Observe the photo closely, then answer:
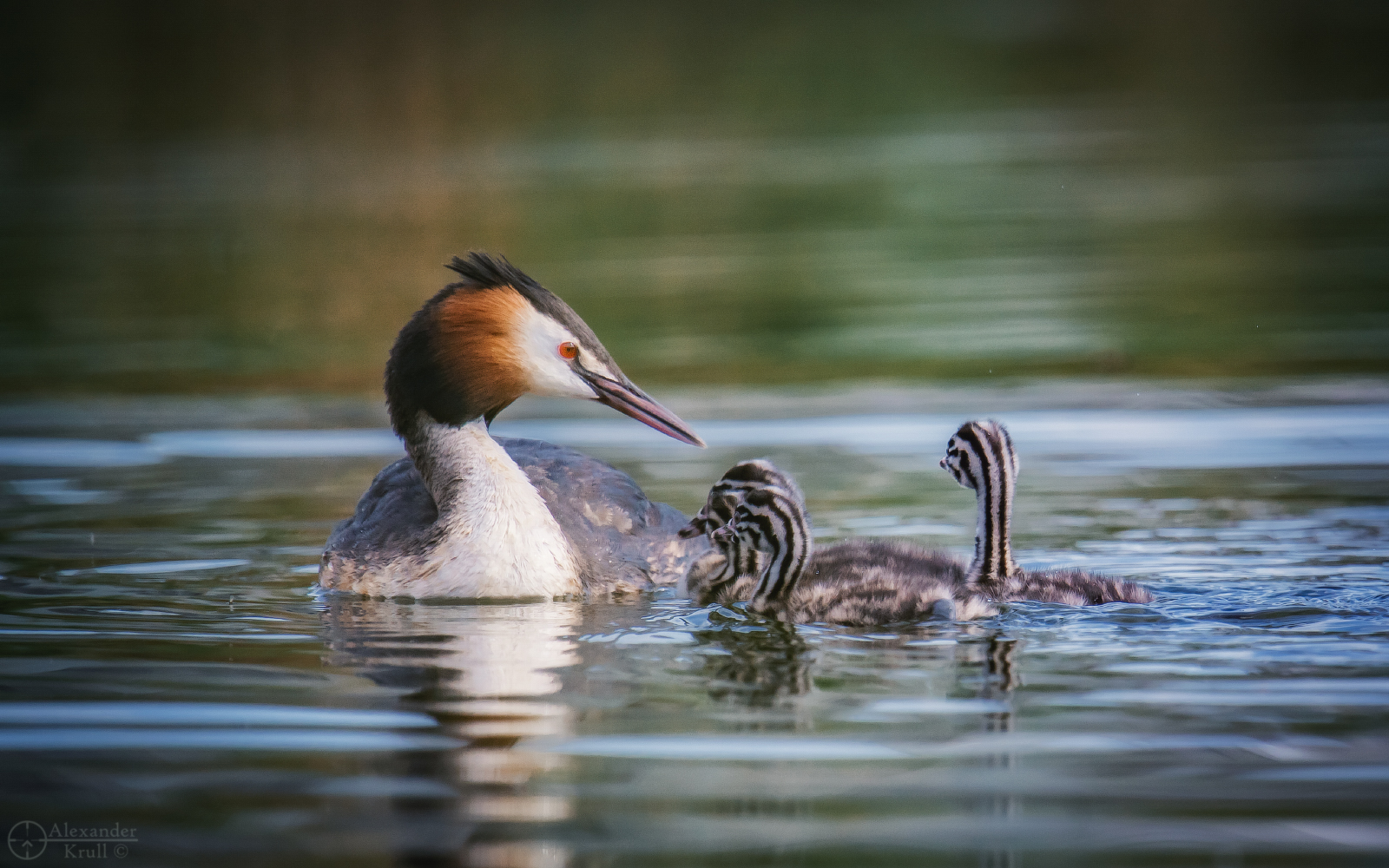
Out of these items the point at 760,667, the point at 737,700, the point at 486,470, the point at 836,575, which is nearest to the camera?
the point at 737,700

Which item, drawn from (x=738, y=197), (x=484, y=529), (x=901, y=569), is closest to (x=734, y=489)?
(x=901, y=569)

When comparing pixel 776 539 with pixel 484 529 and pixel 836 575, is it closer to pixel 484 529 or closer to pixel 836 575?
pixel 836 575

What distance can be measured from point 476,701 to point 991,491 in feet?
6.06

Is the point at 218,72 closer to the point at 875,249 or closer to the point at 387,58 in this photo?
the point at 387,58

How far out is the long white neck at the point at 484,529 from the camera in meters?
7.76

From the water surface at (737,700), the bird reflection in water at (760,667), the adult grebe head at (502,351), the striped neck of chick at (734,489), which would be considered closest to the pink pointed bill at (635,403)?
the adult grebe head at (502,351)

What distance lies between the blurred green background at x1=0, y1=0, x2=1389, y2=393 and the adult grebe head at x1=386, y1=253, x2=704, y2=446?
4.19 meters

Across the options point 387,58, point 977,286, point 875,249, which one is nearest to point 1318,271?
point 977,286

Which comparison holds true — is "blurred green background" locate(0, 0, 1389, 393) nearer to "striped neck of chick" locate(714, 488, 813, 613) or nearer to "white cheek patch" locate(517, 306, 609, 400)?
"white cheek patch" locate(517, 306, 609, 400)

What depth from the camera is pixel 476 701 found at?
6.04 meters

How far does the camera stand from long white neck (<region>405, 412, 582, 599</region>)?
776 centimetres

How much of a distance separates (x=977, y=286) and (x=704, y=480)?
21.3 ft

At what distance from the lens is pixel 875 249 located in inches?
732

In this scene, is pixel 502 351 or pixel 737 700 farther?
pixel 502 351
